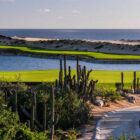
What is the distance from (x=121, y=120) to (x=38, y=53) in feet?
147

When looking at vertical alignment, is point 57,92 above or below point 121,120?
above

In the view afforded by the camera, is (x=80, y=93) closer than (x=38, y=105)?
No

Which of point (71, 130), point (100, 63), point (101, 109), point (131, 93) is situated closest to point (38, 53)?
point (100, 63)

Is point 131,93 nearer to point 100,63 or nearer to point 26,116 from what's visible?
point 26,116

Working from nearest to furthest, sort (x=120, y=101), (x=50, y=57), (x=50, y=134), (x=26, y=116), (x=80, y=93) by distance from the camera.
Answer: (x=50, y=134) → (x=26, y=116) → (x=80, y=93) → (x=120, y=101) → (x=50, y=57)

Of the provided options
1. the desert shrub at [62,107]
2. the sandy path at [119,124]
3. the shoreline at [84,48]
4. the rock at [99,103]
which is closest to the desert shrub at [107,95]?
the rock at [99,103]

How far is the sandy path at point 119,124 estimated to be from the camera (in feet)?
39.3

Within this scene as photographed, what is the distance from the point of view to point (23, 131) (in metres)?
10.2

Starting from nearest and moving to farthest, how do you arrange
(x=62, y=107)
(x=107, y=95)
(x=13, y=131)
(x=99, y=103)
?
(x=13, y=131) < (x=62, y=107) < (x=99, y=103) < (x=107, y=95)

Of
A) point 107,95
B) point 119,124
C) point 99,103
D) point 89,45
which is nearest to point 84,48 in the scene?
point 89,45

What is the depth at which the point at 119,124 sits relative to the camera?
13.1 meters

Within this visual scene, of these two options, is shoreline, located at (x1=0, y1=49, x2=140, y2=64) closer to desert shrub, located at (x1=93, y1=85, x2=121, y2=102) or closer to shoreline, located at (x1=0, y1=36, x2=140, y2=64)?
shoreline, located at (x1=0, y1=36, x2=140, y2=64)

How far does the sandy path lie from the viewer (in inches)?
472

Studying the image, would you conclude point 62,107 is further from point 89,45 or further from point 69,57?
point 89,45
